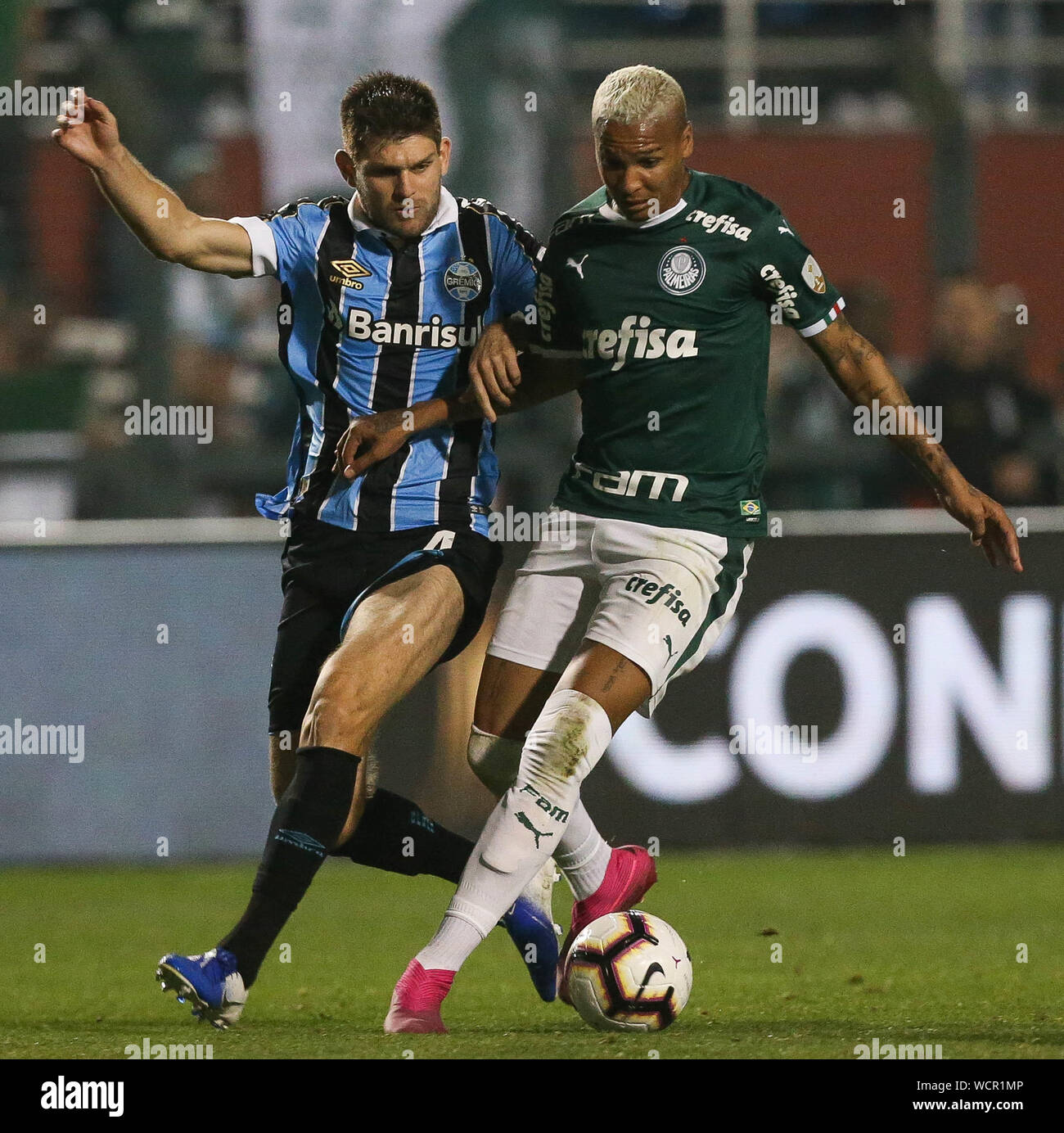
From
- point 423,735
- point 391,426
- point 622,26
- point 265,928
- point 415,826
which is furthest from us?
point 622,26

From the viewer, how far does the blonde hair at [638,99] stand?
16.3ft

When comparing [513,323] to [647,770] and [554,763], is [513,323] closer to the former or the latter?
[554,763]

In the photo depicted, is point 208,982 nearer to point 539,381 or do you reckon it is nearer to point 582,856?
point 582,856

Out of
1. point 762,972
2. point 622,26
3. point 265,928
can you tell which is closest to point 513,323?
point 265,928

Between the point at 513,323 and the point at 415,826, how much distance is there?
4.66 ft

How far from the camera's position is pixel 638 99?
196 inches

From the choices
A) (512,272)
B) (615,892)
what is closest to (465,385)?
(512,272)

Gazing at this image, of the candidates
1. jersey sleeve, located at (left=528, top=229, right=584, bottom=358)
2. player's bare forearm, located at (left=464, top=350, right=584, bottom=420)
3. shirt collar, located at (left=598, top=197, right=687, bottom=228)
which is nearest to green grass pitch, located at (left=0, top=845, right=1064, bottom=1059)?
player's bare forearm, located at (left=464, top=350, right=584, bottom=420)

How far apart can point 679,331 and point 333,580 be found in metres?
1.15

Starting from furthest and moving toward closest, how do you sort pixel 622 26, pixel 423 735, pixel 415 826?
pixel 622 26 < pixel 423 735 < pixel 415 826

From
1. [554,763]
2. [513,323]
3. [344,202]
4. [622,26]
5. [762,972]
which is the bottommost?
[762,972]

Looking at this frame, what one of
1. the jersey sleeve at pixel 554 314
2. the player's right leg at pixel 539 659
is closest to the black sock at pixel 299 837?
the player's right leg at pixel 539 659

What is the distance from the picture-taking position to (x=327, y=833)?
5.05 m

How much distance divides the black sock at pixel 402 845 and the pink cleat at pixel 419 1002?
683mm
